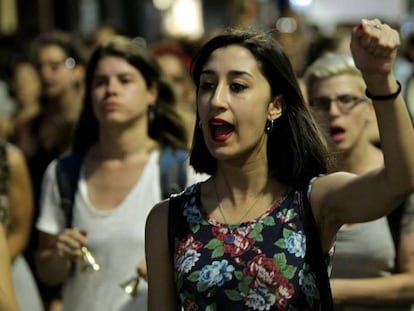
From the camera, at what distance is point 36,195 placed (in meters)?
8.15

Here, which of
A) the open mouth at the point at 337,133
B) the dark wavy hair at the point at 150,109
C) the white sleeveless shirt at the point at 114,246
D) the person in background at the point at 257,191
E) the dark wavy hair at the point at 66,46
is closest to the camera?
the person in background at the point at 257,191

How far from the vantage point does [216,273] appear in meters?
4.02

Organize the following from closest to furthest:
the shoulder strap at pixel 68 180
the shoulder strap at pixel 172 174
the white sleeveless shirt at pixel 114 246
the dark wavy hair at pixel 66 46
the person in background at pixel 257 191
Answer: the person in background at pixel 257 191, the white sleeveless shirt at pixel 114 246, the shoulder strap at pixel 172 174, the shoulder strap at pixel 68 180, the dark wavy hair at pixel 66 46

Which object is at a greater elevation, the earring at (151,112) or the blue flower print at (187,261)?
the earring at (151,112)

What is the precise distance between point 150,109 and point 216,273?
2.56m

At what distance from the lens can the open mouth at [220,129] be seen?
4.15 metres

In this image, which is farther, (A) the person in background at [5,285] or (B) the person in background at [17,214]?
(B) the person in background at [17,214]

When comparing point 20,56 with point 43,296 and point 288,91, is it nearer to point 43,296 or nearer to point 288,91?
point 43,296

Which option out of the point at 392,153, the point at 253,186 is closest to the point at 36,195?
the point at 253,186

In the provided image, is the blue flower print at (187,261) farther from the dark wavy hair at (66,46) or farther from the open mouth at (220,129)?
the dark wavy hair at (66,46)

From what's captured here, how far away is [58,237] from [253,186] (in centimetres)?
168

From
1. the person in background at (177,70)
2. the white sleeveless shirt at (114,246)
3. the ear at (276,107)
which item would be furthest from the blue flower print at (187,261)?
Answer: the person in background at (177,70)

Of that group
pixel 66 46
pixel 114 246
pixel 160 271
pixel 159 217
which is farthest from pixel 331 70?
pixel 66 46

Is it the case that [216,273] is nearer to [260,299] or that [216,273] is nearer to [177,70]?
[260,299]
